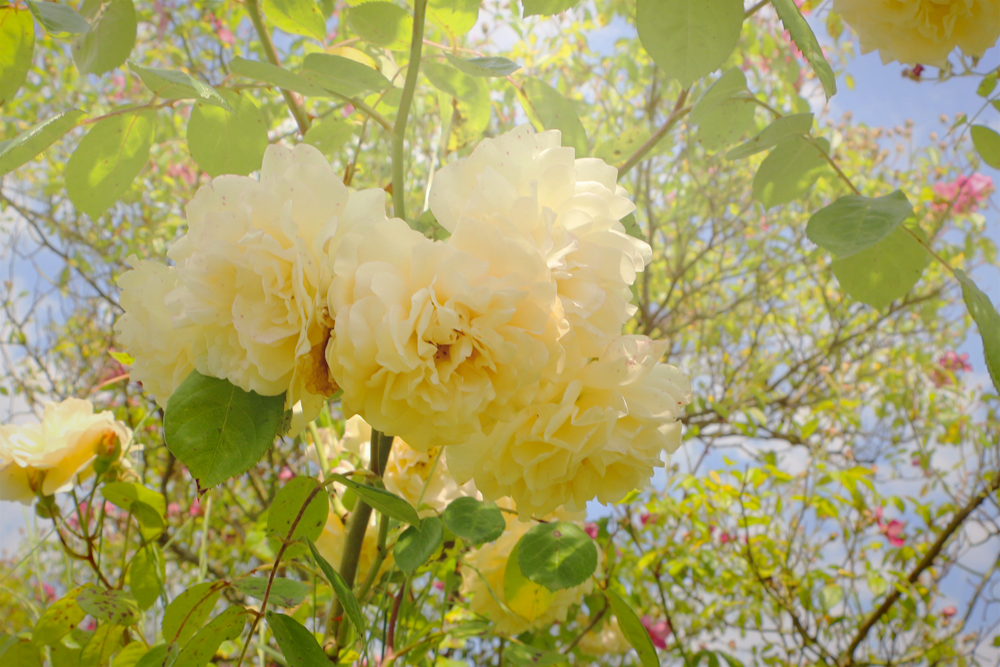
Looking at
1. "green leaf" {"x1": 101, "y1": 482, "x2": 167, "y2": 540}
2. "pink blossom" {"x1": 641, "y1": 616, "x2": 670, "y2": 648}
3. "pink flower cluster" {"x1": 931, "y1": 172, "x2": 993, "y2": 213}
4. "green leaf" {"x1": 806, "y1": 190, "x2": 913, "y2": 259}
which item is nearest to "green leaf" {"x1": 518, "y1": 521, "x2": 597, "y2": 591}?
"green leaf" {"x1": 806, "y1": 190, "x2": 913, "y2": 259}

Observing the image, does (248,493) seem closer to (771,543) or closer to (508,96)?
(508,96)

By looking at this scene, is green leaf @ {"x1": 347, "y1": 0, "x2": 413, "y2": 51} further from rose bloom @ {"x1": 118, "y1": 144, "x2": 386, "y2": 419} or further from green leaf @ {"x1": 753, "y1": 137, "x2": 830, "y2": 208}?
green leaf @ {"x1": 753, "y1": 137, "x2": 830, "y2": 208}

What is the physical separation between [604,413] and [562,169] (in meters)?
0.13

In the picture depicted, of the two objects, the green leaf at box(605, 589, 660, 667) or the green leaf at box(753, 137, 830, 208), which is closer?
the green leaf at box(605, 589, 660, 667)

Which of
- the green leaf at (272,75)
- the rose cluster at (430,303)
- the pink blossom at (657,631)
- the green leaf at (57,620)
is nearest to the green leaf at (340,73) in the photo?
the green leaf at (272,75)

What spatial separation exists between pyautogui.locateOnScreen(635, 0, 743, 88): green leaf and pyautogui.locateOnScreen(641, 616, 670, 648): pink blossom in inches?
45.9

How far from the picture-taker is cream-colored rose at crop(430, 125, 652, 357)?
30 centimetres

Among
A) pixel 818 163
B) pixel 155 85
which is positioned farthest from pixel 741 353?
pixel 155 85

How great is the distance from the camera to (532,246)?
0.29 meters

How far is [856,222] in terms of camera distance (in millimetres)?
437

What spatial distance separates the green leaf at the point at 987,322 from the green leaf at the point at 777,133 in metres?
0.16

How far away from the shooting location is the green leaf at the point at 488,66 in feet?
1.26

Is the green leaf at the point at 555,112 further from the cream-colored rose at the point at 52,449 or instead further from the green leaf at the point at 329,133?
the cream-colored rose at the point at 52,449

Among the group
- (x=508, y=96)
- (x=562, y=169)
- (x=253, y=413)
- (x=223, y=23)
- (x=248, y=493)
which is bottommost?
(x=253, y=413)
